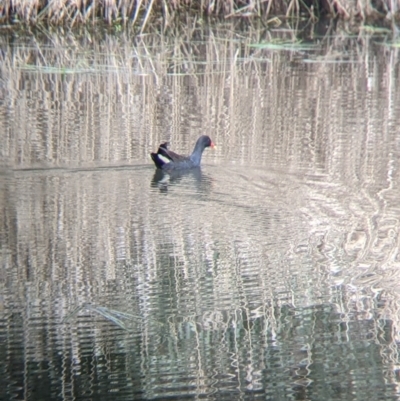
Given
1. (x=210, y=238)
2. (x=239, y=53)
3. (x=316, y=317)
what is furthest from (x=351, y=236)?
(x=239, y=53)

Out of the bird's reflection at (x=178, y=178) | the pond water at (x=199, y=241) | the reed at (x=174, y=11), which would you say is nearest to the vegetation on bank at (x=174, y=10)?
the reed at (x=174, y=11)

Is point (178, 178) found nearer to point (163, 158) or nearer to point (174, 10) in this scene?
point (163, 158)

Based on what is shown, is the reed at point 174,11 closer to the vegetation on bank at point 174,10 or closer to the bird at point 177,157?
the vegetation on bank at point 174,10

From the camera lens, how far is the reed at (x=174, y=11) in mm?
15016

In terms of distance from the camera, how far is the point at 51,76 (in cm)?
1118

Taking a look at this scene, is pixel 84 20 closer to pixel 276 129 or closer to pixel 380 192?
pixel 276 129

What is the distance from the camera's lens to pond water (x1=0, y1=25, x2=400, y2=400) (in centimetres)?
405

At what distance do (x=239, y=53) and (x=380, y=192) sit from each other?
7040 mm

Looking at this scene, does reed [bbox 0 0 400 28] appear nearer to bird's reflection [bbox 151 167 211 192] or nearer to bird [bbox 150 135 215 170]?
bird [bbox 150 135 215 170]

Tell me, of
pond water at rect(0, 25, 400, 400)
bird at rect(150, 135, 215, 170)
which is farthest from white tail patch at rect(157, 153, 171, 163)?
pond water at rect(0, 25, 400, 400)

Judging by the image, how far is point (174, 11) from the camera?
16375 mm

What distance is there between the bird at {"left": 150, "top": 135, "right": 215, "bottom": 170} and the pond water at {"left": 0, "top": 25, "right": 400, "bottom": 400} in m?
0.09

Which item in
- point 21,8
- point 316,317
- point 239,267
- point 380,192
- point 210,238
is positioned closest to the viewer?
point 316,317

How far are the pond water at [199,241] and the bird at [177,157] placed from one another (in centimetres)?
9
